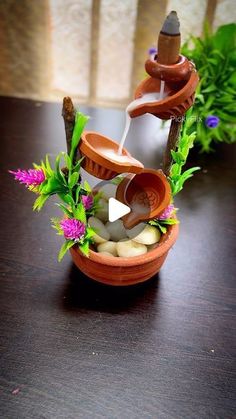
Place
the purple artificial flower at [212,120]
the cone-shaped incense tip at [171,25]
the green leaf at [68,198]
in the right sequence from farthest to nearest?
the purple artificial flower at [212,120] → the green leaf at [68,198] → the cone-shaped incense tip at [171,25]

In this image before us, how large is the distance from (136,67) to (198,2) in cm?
35

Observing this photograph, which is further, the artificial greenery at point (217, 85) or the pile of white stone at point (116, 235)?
the artificial greenery at point (217, 85)

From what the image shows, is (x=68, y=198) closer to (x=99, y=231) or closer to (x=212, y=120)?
(x=99, y=231)

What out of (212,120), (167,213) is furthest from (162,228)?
(212,120)

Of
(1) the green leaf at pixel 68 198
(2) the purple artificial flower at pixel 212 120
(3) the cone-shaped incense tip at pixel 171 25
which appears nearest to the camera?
(3) the cone-shaped incense tip at pixel 171 25

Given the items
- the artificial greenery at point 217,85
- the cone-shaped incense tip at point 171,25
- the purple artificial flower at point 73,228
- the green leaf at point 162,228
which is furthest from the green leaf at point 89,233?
the artificial greenery at point 217,85

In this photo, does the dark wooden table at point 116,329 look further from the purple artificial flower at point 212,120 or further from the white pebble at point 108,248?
the purple artificial flower at point 212,120

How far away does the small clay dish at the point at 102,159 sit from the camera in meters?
0.62

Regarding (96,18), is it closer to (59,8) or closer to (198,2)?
(59,8)

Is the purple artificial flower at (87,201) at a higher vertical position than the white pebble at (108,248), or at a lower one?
higher

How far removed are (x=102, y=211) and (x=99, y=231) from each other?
0.03 m

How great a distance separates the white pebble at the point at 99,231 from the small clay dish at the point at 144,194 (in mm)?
38

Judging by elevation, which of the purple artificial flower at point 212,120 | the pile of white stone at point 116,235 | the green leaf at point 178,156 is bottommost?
the pile of white stone at point 116,235

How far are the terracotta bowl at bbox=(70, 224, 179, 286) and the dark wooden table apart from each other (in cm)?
3
